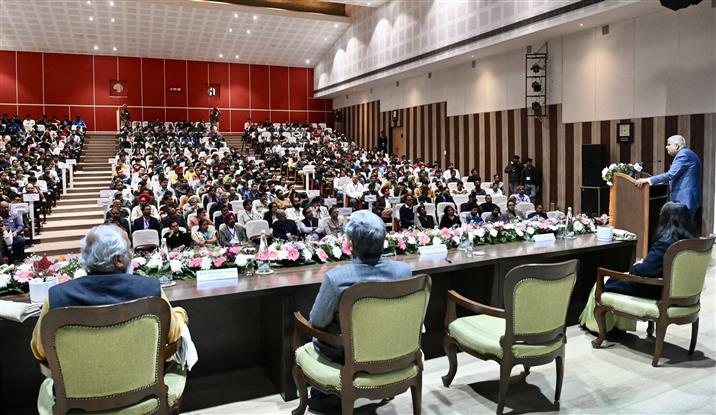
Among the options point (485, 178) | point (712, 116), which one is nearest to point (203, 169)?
point (485, 178)

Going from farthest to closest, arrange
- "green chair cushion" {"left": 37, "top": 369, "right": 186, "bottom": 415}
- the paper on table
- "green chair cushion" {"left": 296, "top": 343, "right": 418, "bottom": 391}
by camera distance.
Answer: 1. "green chair cushion" {"left": 296, "top": 343, "right": 418, "bottom": 391}
2. the paper on table
3. "green chair cushion" {"left": 37, "top": 369, "right": 186, "bottom": 415}

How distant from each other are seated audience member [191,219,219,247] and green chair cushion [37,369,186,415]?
4806 millimetres

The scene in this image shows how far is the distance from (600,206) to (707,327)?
6.26 m

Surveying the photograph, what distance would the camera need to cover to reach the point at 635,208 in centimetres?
605

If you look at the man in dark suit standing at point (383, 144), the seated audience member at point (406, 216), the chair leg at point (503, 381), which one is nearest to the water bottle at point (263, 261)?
A: the chair leg at point (503, 381)

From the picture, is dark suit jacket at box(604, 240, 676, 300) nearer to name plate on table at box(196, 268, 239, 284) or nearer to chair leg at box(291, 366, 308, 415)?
chair leg at box(291, 366, 308, 415)

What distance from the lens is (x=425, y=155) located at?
17.8m

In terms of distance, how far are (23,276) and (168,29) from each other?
1887 centimetres

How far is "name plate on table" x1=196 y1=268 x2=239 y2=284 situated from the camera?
305cm

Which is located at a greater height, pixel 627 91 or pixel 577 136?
pixel 627 91

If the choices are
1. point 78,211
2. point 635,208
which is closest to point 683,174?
point 635,208

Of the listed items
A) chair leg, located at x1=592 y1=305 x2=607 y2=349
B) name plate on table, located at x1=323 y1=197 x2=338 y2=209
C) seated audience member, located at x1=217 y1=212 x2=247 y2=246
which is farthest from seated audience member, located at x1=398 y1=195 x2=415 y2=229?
chair leg, located at x1=592 y1=305 x2=607 y2=349

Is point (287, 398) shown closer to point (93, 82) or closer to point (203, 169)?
point (203, 169)

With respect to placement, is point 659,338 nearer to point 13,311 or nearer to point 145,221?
point 13,311
